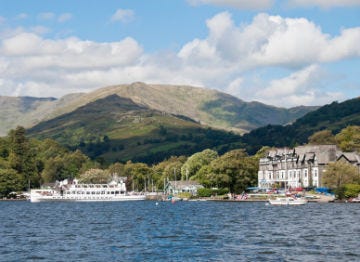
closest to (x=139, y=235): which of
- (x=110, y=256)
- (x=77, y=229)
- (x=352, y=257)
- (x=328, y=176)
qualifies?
(x=77, y=229)

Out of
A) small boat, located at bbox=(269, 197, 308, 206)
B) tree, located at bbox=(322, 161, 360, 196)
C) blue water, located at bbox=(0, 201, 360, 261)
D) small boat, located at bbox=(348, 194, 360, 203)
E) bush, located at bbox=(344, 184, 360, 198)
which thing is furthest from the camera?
tree, located at bbox=(322, 161, 360, 196)

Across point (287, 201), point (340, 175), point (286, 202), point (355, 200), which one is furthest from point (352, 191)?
point (286, 202)

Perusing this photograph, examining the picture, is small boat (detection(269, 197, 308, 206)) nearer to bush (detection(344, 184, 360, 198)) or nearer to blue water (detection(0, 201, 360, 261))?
bush (detection(344, 184, 360, 198))

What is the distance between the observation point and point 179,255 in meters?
63.6

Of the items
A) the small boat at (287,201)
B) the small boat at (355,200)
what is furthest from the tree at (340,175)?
the small boat at (287,201)

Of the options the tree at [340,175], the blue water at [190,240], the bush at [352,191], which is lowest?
the blue water at [190,240]

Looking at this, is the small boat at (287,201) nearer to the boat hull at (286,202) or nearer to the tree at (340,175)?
the boat hull at (286,202)

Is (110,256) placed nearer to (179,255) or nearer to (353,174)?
(179,255)

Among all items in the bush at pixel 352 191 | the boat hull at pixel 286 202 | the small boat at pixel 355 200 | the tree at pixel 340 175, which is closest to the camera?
the small boat at pixel 355 200

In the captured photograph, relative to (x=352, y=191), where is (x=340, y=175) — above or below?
above

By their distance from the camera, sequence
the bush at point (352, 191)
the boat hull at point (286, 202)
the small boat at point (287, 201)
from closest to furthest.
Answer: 1. the boat hull at point (286, 202)
2. the small boat at point (287, 201)
3. the bush at point (352, 191)

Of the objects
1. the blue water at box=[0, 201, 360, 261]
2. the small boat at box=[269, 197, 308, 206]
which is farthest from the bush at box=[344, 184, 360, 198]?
the blue water at box=[0, 201, 360, 261]

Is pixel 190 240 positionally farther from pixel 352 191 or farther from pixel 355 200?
pixel 352 191

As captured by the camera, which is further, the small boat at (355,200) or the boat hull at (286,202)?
the boat hull at (286,202)
